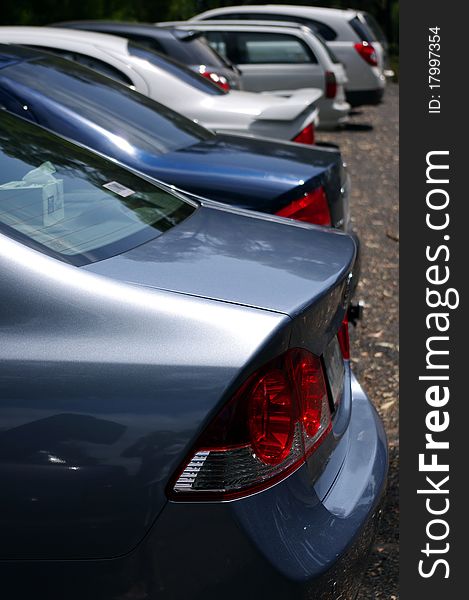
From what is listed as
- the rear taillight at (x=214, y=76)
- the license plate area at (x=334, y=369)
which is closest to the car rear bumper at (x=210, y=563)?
the license plate area at (x=334, y=369)

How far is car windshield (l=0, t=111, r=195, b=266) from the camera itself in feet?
8.15

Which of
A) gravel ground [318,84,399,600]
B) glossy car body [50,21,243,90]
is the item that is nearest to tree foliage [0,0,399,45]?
gravel ground [318,84,399,600]

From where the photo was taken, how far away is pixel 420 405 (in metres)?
4.39

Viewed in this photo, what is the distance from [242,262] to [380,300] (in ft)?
14.0

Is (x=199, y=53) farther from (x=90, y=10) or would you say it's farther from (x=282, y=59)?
(x=90, y=10)

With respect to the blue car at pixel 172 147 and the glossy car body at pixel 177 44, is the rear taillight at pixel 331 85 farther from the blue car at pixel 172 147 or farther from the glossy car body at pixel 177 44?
the blue car at pixel 172 147

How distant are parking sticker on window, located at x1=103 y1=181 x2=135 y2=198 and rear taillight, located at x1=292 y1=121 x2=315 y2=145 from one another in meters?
3.86

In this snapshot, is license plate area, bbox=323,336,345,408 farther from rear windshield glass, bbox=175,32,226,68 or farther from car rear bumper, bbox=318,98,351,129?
car rear bumper, bbox=318,98,351,129

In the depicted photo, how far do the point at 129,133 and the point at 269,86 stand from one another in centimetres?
1005

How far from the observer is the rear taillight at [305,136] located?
22.5 ft

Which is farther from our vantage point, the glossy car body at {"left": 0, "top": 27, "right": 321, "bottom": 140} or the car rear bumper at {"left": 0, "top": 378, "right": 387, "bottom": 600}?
the glossy car body at {"left": 0, "top": 27, "right": 321, "bottom": 140}

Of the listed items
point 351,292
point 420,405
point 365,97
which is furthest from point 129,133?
point 365,97

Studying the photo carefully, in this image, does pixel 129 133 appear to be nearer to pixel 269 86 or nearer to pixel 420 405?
pixel 420 405

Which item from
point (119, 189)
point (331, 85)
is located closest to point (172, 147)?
point (119, 189)
